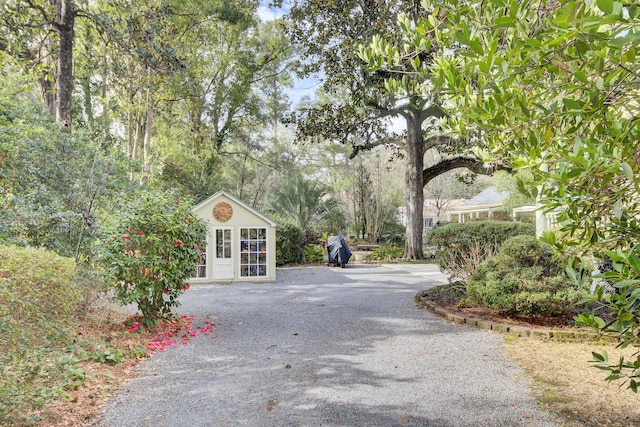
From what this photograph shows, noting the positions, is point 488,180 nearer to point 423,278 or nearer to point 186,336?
point 423,278

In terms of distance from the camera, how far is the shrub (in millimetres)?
8742

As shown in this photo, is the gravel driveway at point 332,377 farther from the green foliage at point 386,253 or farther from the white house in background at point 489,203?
the white house in background at point 489,203

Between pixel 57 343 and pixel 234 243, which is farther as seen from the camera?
pixel 234 243

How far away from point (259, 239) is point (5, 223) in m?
7.19

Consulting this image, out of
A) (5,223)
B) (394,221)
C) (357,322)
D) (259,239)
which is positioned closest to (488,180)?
(394,221)

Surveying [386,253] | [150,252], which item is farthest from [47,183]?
[386,253]

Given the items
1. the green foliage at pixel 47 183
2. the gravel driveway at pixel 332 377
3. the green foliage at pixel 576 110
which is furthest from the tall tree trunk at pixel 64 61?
the green foliage at pixel 576 110

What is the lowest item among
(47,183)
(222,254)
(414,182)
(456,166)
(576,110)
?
(222,254)

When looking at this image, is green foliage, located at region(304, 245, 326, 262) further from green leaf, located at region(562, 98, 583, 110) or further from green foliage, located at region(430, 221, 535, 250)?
green leaf, located at region(562, 98, 583, 110)

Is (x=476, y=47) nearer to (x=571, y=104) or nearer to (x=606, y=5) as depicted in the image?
(x=571, y=104)

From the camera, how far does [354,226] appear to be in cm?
2250

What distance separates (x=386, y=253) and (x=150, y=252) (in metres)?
13.8

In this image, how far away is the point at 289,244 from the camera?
17250 millimetres

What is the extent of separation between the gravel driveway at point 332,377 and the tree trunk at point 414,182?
32.1 feet
